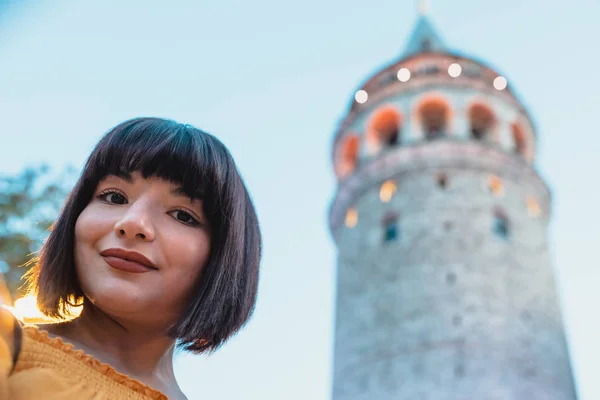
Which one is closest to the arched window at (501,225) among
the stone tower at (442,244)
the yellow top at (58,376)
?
the stone tower at (442,244)

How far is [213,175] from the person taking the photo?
288 centimetres

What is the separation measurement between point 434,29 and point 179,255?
3801cm

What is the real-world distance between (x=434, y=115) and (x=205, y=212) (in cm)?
2920

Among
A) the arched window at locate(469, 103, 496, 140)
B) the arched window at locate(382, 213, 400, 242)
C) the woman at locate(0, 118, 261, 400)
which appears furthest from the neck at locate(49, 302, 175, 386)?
the arched window at locate(469, 103, 496, 140)

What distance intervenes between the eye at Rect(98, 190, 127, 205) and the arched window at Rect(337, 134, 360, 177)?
2863cm

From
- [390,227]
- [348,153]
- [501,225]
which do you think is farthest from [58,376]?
[348,153]

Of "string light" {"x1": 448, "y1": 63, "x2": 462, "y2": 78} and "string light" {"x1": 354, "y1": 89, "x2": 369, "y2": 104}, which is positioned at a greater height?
"string light" {"x1": 448, "y1": 63, "x2": 462, "y2": 78}

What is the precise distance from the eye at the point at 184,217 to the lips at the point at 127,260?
24cm

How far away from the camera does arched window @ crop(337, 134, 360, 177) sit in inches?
1239

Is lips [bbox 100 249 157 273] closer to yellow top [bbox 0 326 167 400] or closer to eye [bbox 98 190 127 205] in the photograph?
eye [bbox 98 190 127 205]

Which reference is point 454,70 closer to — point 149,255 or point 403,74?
point 403,74

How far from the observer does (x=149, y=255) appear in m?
2.69

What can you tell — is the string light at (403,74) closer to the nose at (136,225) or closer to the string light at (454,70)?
the string light at (454,70)

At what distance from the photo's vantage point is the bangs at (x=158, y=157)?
280 cm
